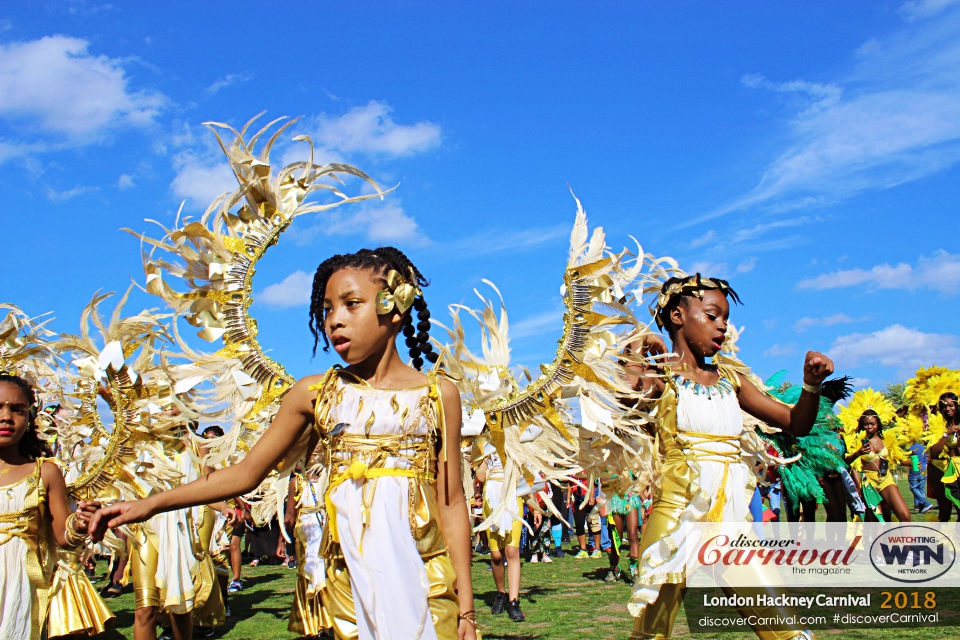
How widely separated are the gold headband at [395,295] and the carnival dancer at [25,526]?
2.52 metres

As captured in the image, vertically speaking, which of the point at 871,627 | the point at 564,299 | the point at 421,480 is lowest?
the point at 871,627

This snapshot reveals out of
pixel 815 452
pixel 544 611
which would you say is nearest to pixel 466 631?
pixel 544 611

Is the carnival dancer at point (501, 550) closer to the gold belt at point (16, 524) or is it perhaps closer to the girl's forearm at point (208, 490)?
the gold belt at point (16, 524)

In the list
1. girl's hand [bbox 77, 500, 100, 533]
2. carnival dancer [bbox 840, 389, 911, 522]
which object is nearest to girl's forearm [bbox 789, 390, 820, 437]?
girl's hand [bbox 77, 500, 100, 533]

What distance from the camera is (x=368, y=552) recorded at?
290cm

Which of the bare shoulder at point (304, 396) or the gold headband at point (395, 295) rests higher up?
the gold headband at point (395, 295)

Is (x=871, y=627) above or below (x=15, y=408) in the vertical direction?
below

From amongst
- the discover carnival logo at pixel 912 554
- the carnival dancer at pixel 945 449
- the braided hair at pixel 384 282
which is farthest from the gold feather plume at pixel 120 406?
the carnival dancer at pixel 945 449

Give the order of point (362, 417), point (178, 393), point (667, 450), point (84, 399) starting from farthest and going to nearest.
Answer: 1. point (84, 399)
2. point (667, 450)
3. point (178, 393)
4. point (362, 417)

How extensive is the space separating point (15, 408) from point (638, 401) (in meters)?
3.45

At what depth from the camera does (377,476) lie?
2996 mm

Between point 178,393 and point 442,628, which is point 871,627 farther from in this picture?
point 178,393

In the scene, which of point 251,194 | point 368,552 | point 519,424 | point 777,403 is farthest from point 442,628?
point 777,403

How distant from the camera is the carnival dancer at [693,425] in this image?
4.24 metres
